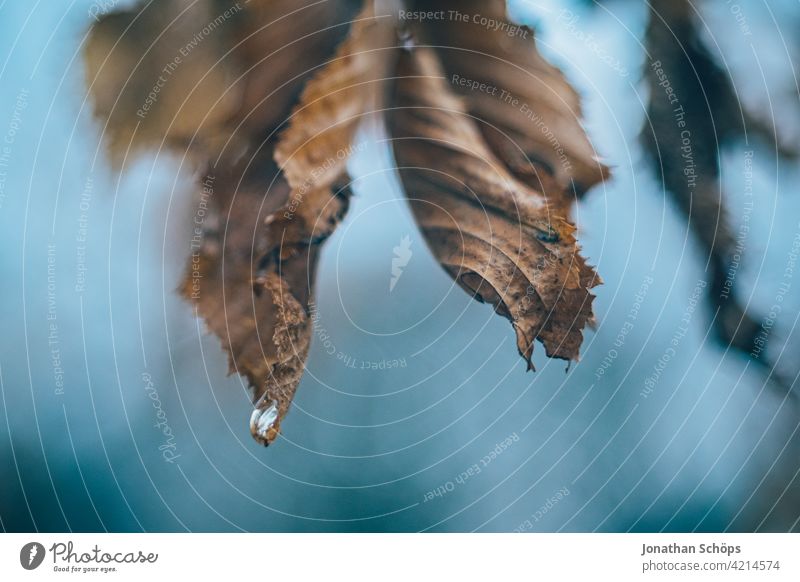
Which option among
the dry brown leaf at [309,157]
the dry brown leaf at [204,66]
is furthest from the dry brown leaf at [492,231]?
the dry brown leaf at [204,66]

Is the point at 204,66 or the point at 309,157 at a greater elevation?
the point at 204,66

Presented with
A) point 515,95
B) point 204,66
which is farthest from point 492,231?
point 204,66

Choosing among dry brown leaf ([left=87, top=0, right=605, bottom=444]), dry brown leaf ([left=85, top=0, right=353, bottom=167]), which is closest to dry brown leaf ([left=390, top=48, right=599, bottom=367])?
dry brown leaf ([left=87, top=0, right=605, bottom=444])

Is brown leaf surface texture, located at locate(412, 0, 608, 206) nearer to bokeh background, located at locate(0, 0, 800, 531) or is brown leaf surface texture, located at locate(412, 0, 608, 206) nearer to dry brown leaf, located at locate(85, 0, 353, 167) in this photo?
bokeh background, located at locate(0, 0, 800, 531)

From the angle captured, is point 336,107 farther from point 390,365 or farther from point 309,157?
point 390,365

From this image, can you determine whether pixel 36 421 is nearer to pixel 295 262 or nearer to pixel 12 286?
pixel 12 286

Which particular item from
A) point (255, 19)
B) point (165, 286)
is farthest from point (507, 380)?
point (255, 19)
